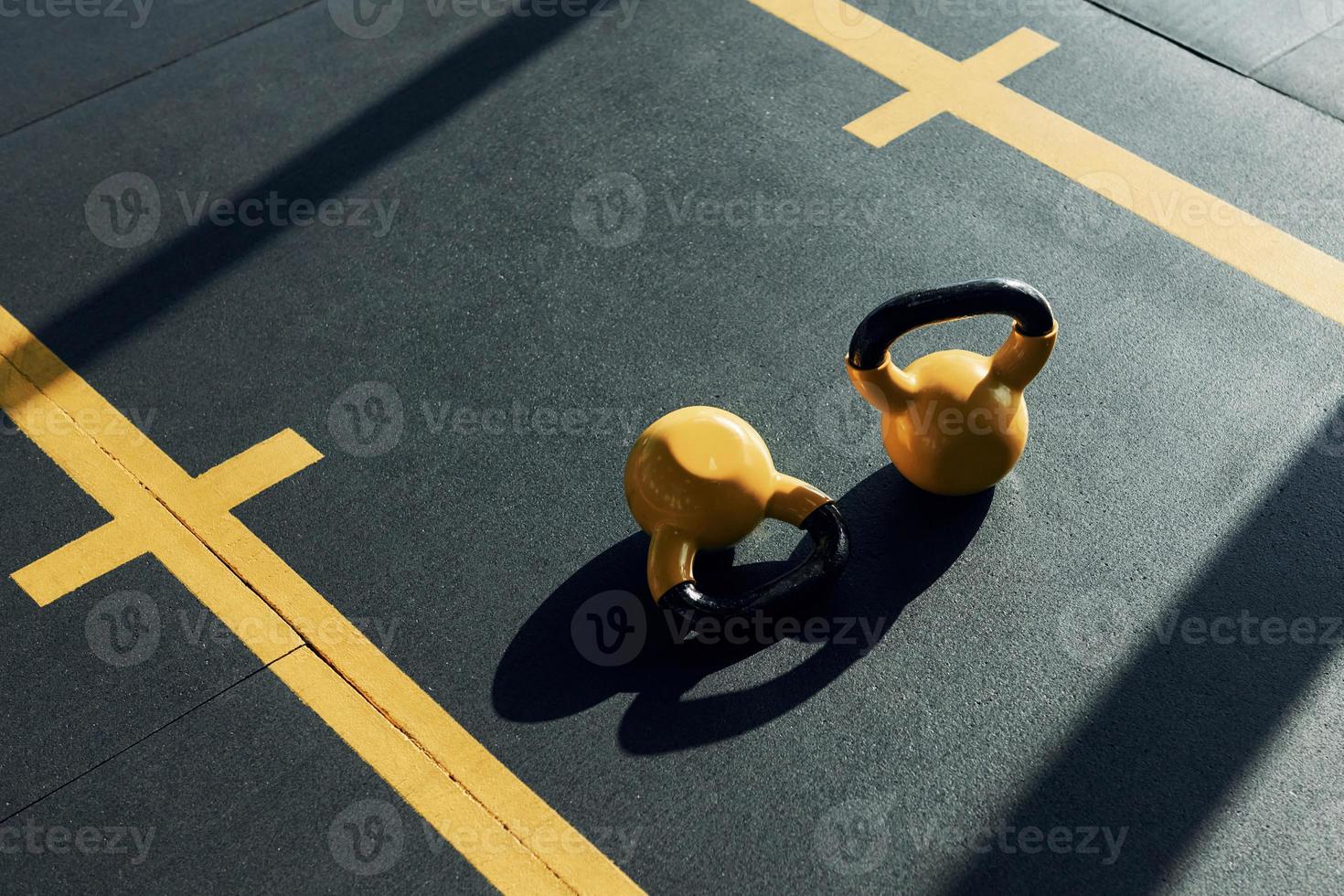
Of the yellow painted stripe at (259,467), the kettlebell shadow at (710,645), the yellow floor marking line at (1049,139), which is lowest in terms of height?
the yellow painted stripe at (259,467)

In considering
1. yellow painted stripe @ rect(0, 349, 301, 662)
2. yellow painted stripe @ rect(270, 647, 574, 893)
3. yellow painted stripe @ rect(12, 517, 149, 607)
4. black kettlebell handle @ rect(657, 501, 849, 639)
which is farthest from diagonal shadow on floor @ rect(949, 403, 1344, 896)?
yellow painted stripe @ rect(12, 517, 149, 607)

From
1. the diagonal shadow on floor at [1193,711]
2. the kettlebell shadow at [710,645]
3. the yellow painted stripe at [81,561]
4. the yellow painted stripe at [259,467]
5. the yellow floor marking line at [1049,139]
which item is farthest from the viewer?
the yellow floor marking line at [1049,139]

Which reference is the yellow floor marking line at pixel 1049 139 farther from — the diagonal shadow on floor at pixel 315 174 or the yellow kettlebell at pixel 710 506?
the yellow kettlebell at pixel 710 506

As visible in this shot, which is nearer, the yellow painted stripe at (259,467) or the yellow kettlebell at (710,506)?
the yellow kettlebell at (710,506)

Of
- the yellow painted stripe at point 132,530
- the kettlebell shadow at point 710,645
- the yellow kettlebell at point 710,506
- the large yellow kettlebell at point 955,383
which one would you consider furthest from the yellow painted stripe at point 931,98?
the yellow painted stripe at point 132,530

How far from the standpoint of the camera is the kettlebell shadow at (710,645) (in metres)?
3.73

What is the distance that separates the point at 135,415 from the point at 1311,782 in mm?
4133

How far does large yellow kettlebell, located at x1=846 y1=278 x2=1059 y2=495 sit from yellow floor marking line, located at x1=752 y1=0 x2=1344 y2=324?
5.53 feet

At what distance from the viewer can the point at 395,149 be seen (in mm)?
5824

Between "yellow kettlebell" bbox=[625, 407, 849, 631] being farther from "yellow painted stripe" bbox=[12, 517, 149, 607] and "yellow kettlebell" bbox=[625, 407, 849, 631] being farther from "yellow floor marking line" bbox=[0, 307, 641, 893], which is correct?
"yellow painted stripe" bbox=[12, 517, 149, 607]

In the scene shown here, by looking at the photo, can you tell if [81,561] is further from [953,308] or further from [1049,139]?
[1049,139]

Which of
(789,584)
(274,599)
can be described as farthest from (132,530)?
(789,584)

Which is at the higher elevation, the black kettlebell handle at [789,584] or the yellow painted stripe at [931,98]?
the yellow painted stripe at [931,98]

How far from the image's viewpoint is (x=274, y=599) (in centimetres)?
408
